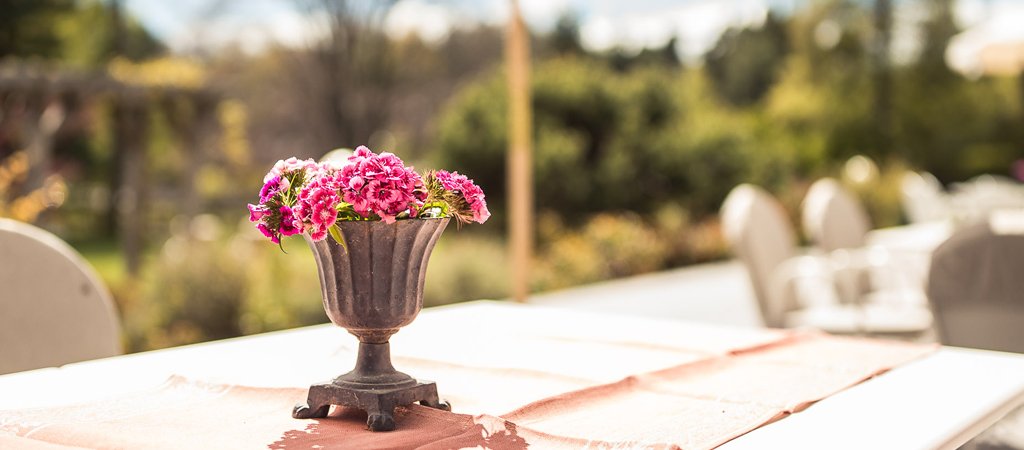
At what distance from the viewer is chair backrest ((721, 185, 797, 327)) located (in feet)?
12.3

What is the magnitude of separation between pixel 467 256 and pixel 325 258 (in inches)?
205

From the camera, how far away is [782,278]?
156 inches

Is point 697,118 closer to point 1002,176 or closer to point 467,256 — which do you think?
point 467,256

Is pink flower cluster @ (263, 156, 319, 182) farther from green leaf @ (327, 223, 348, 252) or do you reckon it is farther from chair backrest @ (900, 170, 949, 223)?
chair backrest @ (900, 170, 949, 223)

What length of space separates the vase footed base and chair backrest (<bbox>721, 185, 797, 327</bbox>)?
2534 mm

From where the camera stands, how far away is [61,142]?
974cm

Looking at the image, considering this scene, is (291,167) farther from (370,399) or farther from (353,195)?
(370,399)

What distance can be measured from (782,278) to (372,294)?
291 cm

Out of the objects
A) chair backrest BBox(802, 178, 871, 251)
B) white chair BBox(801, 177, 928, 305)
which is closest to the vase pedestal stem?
white chair BBox(801, 177, 928, 305)

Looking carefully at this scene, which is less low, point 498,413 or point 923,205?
point 923,205

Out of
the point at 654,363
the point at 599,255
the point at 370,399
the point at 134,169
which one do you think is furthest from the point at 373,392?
the point at 599,255

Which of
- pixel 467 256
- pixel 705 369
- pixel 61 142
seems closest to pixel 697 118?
pixel 467 256

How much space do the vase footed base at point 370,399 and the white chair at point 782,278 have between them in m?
2.55

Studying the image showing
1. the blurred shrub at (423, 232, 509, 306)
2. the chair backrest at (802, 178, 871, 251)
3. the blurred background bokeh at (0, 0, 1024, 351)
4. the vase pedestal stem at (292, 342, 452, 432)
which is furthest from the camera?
the blurred background bokeh at (0, 0, 1024, 351)
